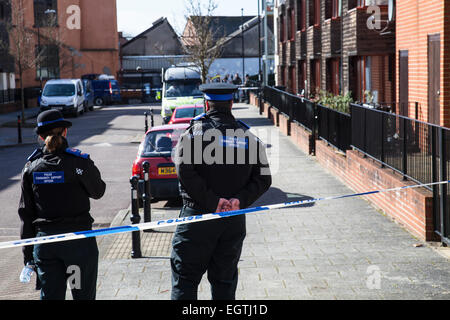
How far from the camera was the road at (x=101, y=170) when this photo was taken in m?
8.25

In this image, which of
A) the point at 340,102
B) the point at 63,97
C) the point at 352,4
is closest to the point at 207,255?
the point at 340,102

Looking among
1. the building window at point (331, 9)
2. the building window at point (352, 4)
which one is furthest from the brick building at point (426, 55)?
the building window at point (331, 9)

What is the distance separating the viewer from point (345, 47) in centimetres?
2164

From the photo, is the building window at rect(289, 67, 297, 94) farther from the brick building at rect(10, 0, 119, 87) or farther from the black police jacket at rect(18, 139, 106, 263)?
the black police jacket at rect(18, 139, 106, 263)

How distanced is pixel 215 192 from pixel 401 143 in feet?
18.2

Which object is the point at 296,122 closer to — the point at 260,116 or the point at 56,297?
the point at 260,116

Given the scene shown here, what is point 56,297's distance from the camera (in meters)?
4.93

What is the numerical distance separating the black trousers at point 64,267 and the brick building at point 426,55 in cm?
966

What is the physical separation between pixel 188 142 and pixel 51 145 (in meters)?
1.02

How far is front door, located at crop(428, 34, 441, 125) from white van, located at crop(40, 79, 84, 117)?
27.2 m

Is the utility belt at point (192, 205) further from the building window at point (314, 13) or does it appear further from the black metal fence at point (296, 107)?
the building window at point (314, 13)

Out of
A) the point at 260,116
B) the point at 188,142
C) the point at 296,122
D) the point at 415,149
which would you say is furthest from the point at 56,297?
the point at 260,116

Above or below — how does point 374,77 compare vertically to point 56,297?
above

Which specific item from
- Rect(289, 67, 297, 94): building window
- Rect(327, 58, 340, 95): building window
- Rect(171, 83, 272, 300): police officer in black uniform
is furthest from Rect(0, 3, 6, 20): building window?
Rect(171, 83, 272, 300): police officer in black uniform
